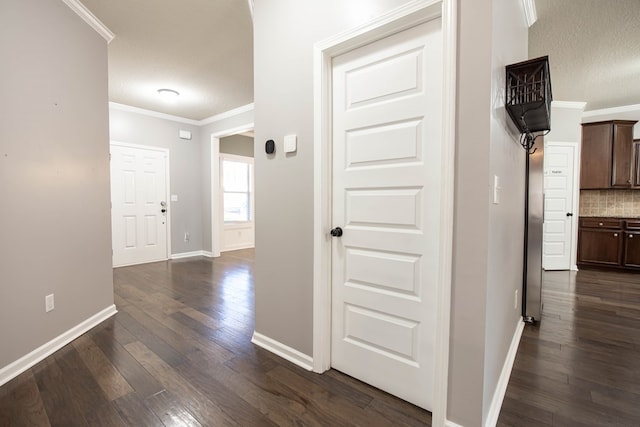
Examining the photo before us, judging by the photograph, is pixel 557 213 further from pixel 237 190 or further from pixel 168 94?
pixel 168 94

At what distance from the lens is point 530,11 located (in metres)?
2.40

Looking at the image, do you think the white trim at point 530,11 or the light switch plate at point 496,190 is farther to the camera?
the white trim at point 530,11

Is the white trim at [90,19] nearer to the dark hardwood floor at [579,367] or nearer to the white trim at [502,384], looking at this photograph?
the white trim at [502,384]

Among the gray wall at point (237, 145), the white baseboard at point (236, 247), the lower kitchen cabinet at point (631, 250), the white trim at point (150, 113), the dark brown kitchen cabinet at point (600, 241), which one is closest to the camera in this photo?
the lower kitchen cabinet at point (631, 250)

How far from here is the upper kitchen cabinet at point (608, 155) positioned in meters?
4.70

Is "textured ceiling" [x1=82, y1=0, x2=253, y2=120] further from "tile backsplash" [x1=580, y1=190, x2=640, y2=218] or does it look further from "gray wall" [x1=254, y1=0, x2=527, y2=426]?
"tile backsplash" [x1=580, y1=190, x2=640, y2=218]

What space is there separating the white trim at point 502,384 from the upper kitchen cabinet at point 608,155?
4.13 meters

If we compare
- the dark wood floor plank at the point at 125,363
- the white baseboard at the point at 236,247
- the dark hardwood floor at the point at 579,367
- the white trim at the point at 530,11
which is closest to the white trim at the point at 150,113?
the white baseboard at the point at 236,247

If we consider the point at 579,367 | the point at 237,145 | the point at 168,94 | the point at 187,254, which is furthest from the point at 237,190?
the point at 579,367

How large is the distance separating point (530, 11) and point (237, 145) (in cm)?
550

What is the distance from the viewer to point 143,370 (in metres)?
1.89

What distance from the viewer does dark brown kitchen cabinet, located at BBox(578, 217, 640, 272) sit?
14.9ft

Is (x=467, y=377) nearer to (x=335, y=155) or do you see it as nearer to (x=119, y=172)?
(x=335, y=155)

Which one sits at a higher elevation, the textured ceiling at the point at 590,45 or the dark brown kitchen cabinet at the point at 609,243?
the textured ceiling at the point at 590,45
